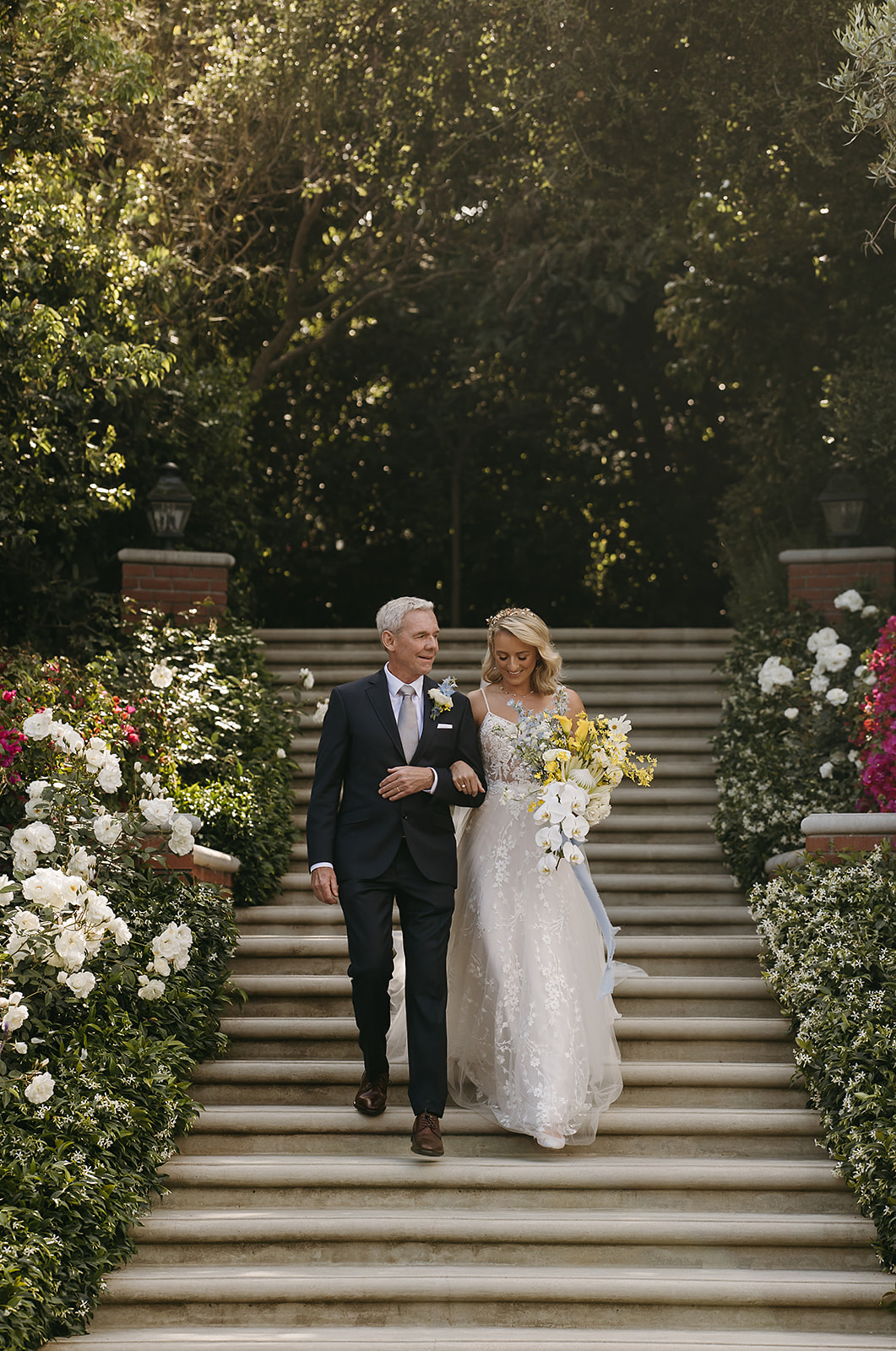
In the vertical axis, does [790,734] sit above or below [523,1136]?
above

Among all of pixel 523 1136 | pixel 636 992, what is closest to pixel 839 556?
pixel 636 992

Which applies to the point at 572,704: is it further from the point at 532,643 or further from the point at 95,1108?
the point at 95,1108

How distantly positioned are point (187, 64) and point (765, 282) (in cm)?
510

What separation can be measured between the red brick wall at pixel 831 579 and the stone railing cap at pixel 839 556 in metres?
0.01

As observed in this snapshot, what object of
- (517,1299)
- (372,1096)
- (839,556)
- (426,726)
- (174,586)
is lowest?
(517,1299)

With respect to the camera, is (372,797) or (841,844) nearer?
(372,797)

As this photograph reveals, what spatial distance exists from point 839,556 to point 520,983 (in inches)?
183

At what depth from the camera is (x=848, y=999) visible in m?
4.51

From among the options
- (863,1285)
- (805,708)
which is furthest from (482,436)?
(863,1285)

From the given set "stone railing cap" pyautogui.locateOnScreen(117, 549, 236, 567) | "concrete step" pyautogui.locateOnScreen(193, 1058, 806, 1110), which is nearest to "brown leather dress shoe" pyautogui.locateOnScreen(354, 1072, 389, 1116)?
"concrete step" pyautogui.locateOnScreen(193, 1058, 806, 1110)

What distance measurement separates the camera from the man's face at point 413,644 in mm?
4359

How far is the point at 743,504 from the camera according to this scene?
10.9m

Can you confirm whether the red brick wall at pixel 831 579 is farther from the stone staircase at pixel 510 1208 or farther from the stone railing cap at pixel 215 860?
the stone railing cap at pixel 215 860

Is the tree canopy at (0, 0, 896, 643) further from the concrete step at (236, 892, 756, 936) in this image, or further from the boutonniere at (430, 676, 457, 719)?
the boutonniere at (430, 676, 457, 719)
